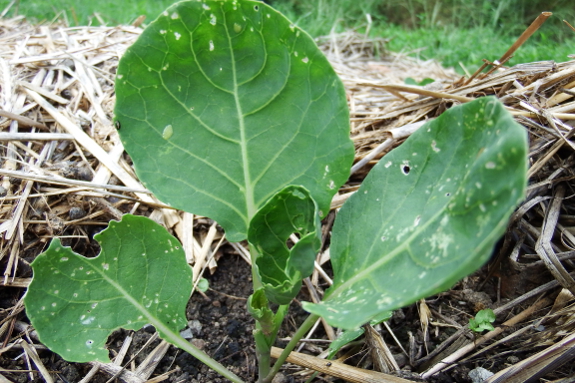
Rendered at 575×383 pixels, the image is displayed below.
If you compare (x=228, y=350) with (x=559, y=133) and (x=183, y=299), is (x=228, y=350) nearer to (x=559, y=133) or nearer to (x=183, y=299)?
(x=183, y=299)

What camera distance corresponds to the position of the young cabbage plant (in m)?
0.89

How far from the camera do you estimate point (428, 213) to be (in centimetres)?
82

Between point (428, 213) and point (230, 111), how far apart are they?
51cm

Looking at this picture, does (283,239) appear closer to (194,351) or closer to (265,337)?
(265,337)

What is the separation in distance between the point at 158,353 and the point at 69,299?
1.02 ft

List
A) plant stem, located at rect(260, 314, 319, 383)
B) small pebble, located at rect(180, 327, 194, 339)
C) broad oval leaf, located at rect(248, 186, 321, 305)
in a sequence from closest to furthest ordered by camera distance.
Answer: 1. broad oval leaf, located at rect(248, 186, 321, 305)
2. plant stem, located at rect(260, 314, 319, 383)
3. small pebble, located at rect(180, 327, 194, 339)

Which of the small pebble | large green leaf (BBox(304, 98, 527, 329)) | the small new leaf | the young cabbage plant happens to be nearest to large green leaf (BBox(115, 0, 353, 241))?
the young cabbage plant

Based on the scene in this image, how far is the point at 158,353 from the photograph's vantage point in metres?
1.19

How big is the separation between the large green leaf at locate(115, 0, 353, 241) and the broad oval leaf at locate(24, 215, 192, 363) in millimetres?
127

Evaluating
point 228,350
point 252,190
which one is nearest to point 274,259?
point 252,190

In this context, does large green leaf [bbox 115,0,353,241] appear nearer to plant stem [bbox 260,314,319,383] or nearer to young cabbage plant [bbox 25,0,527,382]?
young cabbage plant [bbox 25,0,527,382]

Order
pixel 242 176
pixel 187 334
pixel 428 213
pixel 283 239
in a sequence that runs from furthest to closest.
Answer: pixel 187 334 < pixel 242 176 < pixel 283 239 < pixel 428 213

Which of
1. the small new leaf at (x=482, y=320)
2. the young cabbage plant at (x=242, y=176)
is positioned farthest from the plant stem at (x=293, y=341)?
the small new leaf at (x=482, y=320)

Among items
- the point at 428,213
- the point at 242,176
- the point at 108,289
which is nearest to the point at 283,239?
the point at 242,176
